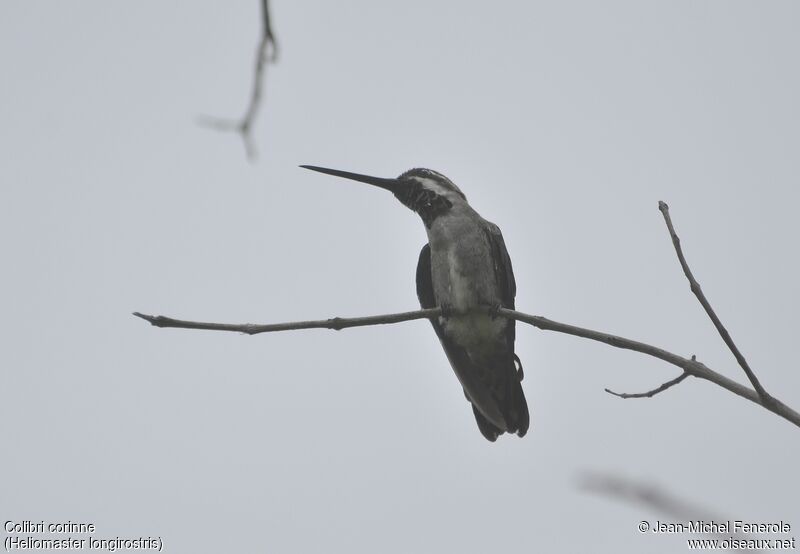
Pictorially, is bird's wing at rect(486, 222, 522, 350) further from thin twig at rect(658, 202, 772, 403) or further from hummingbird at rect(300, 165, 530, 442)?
thin twig at rect(658, 202, 772, 403)

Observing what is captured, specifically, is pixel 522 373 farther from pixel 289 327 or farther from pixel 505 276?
pixel 289 327

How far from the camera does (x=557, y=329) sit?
4.58 meters

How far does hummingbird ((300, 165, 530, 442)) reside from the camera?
7.06 m

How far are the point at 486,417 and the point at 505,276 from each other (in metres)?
1.18

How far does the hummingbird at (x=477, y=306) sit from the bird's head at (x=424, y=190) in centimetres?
2

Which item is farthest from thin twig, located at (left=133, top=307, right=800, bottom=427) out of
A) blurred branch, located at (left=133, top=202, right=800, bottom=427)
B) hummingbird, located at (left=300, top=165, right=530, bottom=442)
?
hummingbird, located at (left=300, top=165, right=530, bottom=442)

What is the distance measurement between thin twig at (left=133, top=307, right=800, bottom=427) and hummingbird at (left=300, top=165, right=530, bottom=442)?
1788 millimetres

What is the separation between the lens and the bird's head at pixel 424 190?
7773 mm

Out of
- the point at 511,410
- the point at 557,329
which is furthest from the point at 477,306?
the point at 557,329

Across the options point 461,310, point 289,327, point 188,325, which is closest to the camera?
point 188,325

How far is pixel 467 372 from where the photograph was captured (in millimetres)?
7410

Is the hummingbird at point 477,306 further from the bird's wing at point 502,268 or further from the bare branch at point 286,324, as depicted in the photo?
the bare branch at point 286,324

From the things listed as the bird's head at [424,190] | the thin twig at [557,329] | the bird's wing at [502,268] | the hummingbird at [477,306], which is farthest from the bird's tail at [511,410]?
the thin twig at [557,329]

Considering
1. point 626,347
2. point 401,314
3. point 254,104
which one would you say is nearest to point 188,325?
point 401,314
